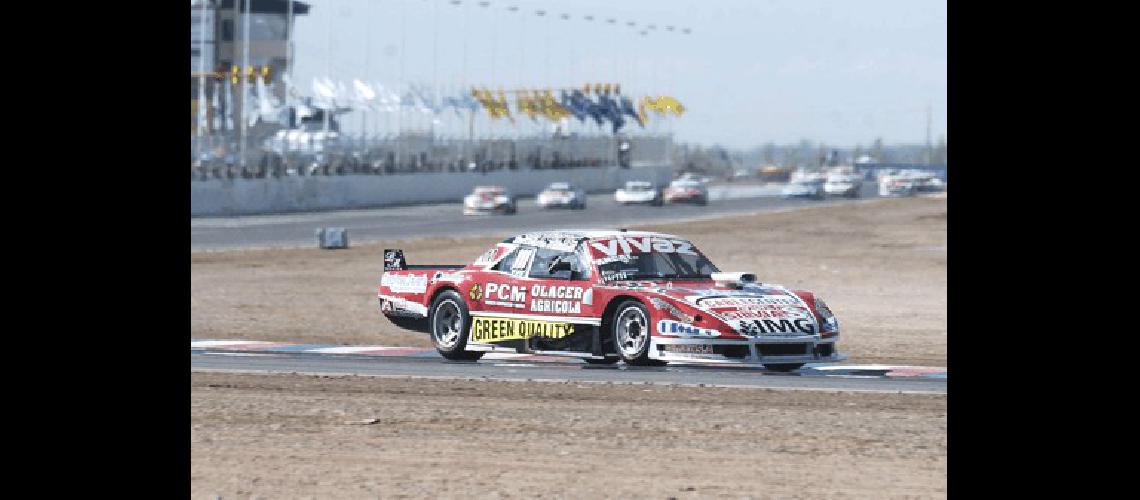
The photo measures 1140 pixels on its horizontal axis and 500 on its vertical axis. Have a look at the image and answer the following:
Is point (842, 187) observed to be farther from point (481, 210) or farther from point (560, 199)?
point (481, 210)

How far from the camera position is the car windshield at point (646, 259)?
1711cm

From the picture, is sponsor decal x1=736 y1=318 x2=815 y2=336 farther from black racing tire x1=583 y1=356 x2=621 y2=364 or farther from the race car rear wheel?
black racing tire x1=583 y1=356 x2=621 y2=364

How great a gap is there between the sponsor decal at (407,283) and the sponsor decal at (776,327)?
325cm

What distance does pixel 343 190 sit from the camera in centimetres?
6538

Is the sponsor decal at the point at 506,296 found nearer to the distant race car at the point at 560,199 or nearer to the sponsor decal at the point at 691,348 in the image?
the sponsor decal at the point at 691,348

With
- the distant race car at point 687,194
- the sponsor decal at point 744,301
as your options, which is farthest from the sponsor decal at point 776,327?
the distant race car at point 687,194

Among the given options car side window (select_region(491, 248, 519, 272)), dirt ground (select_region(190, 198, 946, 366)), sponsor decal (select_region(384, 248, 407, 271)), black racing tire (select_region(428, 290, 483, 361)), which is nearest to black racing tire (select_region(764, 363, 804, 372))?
dirt ground (select_region(190, 198, 946, 366))

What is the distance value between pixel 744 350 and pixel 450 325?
10.1 ft

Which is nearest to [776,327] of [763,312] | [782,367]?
[763,312]

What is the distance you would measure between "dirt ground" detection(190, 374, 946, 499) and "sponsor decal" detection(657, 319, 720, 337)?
0.76m

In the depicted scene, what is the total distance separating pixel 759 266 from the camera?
3631 centimetres
